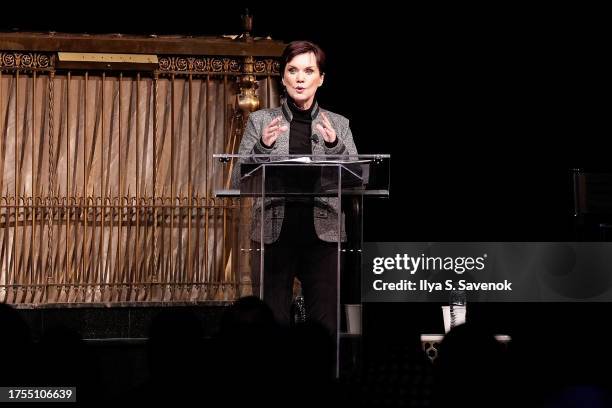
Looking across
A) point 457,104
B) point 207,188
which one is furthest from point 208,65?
point 457,104

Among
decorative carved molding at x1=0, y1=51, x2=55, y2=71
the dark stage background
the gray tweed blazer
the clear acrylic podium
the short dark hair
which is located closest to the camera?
the clear acrylic podium

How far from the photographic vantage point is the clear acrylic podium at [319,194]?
15.7ft

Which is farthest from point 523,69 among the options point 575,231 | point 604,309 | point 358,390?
point 358,390

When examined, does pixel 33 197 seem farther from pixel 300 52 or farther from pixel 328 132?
pixel 328 132

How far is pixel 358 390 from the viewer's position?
10.5ft

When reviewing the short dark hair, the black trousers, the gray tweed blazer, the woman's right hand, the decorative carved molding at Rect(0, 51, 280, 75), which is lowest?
the black trousers

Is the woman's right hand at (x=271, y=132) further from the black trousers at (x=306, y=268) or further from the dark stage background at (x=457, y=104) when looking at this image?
the dark stage background at (x=457, y=104)

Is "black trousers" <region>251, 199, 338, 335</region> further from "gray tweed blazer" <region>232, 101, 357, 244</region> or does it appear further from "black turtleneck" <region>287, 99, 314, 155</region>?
"black turtleneck" <region>287, 99, 314, 155</region>

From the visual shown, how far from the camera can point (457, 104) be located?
7895mm

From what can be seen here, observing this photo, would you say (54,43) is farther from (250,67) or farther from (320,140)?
(320,140)

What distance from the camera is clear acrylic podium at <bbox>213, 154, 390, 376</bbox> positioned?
15.7ft

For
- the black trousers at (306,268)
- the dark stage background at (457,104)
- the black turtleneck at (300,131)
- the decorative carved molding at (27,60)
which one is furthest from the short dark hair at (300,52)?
the decorative carved molding at (27,60)

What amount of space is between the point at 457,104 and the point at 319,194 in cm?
320

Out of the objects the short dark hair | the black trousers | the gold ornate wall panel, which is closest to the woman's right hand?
the black trousers
